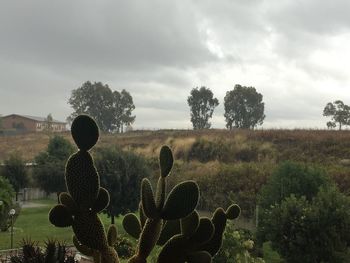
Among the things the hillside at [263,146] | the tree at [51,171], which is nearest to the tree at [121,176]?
the tree at [51,171]

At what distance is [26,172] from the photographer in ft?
132

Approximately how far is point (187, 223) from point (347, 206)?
585 inches

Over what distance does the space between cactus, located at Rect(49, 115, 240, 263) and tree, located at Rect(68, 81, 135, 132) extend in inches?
3755

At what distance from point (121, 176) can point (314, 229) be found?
13910 mm

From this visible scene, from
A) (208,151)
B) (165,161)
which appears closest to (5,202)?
(165,161)

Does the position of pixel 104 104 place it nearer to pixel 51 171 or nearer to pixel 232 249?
pixel 51 171

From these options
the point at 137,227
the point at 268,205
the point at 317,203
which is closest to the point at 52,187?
the point at 268,205

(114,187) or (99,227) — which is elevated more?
(99,227)

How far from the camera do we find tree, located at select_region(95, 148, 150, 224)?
2740cm

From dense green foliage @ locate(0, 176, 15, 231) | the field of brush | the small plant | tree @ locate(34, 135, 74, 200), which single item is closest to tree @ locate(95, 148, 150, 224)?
dense green foliage @ locate(0, 176, 15, 231)

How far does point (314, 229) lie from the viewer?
1694cm

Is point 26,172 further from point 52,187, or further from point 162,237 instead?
point 162,237

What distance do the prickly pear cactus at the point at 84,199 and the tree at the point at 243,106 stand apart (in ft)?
279

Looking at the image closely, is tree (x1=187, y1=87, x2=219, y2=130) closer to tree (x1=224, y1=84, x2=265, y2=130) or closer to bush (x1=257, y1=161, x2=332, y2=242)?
tree (x1=224, y1=84, x2=265, y2=130)
